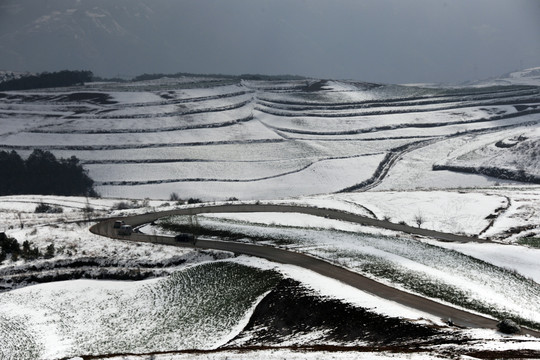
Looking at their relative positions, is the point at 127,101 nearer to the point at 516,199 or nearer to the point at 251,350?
the point at 516,199

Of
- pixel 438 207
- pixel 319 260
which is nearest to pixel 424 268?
pixel 319 260

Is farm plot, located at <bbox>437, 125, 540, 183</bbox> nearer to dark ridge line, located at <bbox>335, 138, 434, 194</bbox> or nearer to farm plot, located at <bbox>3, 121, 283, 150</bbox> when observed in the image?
dark ridge line, located at <bbox>335, 138, 434, 194</bbox>

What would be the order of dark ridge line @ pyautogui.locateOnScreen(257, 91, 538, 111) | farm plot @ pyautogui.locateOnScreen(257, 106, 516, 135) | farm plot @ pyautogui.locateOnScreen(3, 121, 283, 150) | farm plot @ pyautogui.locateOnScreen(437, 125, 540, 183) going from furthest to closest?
dark ridge line @ pyautogui.locateOnScreen(257, 91, 538, 111), farm plot @ pyautogui.locateOnScreen(257, 106, 516, 135), farm plot @ pyautogui.locateOnScreen(3, 121, 283, 150), farm plot @ pyautogui.locateOnScreen(437, 125, 540, 183)

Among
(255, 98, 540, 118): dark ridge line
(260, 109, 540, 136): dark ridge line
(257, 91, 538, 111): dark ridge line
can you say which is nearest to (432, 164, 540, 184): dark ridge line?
(260, 109, 540, 136): dark ridge line

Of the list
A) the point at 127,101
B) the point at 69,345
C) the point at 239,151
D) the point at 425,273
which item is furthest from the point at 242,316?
the point at 127,101

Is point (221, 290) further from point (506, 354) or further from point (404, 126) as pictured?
point (404, 126)

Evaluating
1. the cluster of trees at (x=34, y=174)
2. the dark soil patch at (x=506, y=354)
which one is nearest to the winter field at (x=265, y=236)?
the dark soil patch at (x=506, y=354)

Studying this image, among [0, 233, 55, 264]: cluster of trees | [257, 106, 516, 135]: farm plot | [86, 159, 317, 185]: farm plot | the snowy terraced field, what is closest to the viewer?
[0, 233, 55, 264]: cluster of trees
